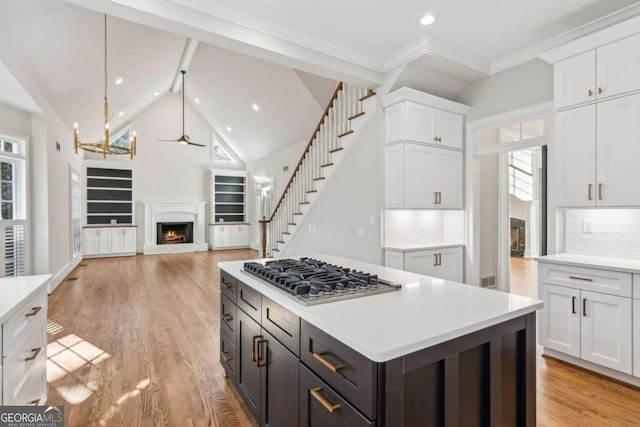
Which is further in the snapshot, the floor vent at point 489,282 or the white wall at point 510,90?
the floor vent at point 489,282

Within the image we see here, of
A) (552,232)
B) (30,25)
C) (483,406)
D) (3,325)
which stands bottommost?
(483,406)

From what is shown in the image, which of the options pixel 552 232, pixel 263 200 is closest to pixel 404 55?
pixel 552 232

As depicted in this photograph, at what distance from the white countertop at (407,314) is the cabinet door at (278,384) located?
253mm

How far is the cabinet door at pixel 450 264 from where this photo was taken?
3.97 m

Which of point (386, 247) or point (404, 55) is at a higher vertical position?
point (404, 55)

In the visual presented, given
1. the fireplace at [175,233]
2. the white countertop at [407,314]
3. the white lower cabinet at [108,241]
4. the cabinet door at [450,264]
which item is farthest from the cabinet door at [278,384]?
the fireplace at [175,233]

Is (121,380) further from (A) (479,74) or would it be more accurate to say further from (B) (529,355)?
(A) (479,74)

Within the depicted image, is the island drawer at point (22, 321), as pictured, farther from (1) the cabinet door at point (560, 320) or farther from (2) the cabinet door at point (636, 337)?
(2) the cabinet door at point (636, 337)

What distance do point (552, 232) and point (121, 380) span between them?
4.12 metres

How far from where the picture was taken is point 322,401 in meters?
1.21

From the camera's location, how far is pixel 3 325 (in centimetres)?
Answer: 141

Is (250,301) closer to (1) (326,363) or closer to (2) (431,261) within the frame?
(1) (326,363)

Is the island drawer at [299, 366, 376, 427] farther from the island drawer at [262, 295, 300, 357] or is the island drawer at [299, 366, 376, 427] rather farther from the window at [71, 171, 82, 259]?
the window at [71, 171, 82, 259]

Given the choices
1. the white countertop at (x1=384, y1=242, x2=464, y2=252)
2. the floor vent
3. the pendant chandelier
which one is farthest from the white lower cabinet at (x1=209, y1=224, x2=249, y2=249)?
the floor vent
